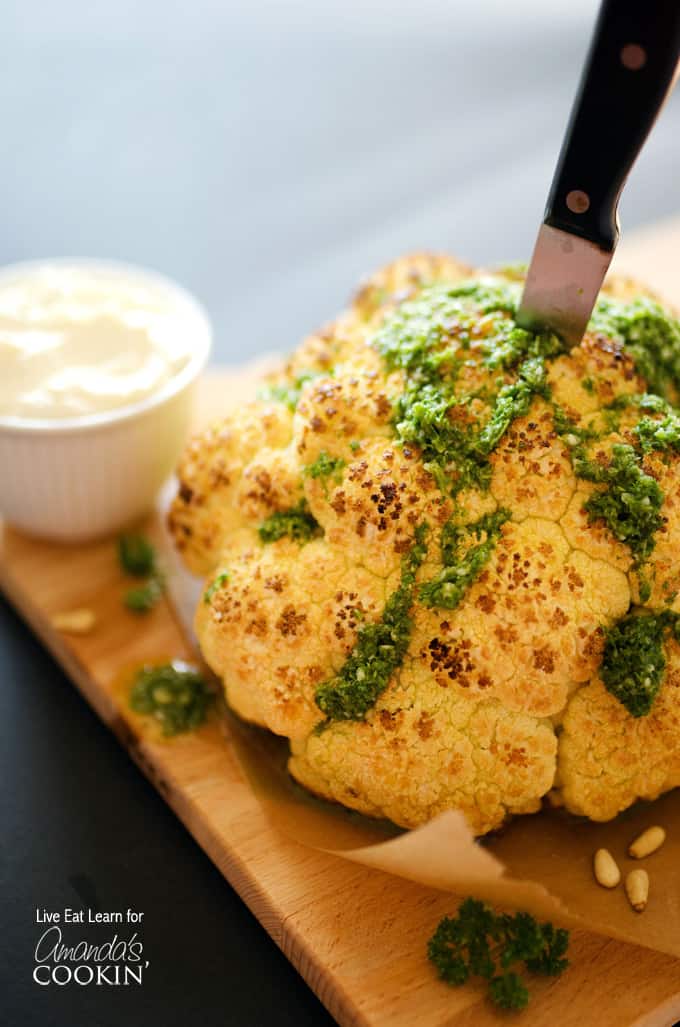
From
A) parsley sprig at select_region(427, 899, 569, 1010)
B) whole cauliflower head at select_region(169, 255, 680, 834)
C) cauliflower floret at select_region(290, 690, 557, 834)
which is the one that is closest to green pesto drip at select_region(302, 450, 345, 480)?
whole cauliflower head at select_region(169, 255, 680, 834)

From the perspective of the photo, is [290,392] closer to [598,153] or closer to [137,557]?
[137,557]

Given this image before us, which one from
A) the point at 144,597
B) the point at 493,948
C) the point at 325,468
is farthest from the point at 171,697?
the point at 493,948

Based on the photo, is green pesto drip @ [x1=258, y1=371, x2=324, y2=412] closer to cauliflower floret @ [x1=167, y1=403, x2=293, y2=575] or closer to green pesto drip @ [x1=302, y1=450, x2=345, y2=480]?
cauliflower floret @ [x1=167, y1=403, x2=293, y2=575]

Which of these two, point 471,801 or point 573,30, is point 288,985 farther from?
point 573,30

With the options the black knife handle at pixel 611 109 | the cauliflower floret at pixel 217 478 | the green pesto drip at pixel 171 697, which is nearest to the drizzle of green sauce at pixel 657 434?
the black knife handle at pixel 611 109

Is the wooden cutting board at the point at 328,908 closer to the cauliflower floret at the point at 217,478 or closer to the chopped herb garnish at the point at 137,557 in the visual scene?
the chopped herb garnish at the point at 137,557

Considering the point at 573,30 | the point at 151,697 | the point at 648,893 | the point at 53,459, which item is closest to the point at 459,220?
the point at 573,30
